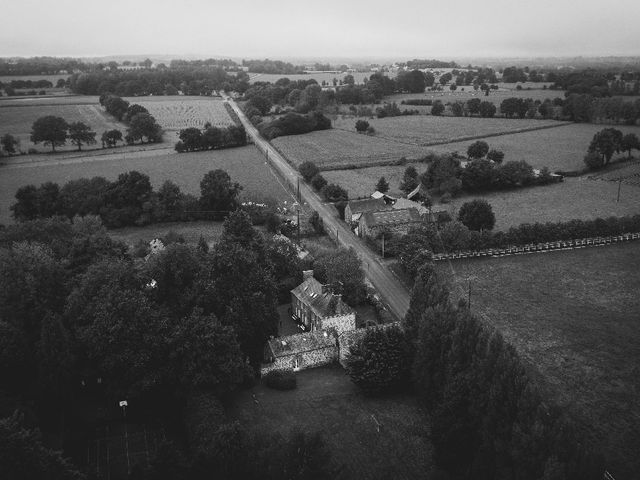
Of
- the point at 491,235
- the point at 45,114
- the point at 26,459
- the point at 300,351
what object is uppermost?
the point at 45,114

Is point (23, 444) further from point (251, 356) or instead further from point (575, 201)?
point (575, 201)

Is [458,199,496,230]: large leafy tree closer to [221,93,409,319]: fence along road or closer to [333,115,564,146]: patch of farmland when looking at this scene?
[221,93,409,319]: fence along road

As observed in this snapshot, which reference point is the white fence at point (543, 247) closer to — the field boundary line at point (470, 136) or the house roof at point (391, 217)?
the house roof at point (391, 217)

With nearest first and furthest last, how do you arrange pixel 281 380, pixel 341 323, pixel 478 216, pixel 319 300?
pixel 281 380, pixel 341 323, pixel 319 300, pixel 478 216

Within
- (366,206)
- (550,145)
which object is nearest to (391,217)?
(366,206)

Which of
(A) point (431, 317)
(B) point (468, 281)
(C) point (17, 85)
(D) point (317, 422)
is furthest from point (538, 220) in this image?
(C) point (17, 85)

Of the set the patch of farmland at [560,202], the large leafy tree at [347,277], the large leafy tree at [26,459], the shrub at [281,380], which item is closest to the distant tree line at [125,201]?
the large leafy tree at [347,277]

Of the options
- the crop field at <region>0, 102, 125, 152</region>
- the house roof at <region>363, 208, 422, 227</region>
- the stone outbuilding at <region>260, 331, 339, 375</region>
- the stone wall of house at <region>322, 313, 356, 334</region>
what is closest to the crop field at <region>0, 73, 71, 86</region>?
the crop field at <region>0, 102, 125, 152</region>

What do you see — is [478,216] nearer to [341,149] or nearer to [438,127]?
[341,149]
